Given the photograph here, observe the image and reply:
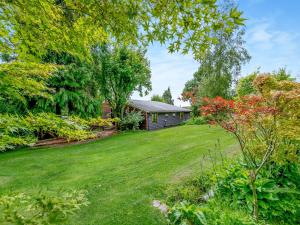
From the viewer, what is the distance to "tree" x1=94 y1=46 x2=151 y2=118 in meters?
18.3

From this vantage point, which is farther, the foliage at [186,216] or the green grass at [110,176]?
the green grass at [110,176]

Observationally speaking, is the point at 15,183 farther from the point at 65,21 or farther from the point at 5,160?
the point at 65,21

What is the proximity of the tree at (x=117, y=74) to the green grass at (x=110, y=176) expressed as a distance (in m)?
8.59

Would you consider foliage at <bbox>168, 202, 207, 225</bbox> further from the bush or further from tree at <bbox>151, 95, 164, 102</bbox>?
tree at <bbox>151, 95, 164, 102</bbox>

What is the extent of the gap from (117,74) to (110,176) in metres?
13.1

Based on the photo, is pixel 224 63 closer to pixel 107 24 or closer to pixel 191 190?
pixel 191 190

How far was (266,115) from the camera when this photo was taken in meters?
3.82

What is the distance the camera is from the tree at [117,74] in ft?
60.0

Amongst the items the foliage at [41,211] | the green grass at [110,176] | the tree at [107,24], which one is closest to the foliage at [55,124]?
the tree at [107,24]

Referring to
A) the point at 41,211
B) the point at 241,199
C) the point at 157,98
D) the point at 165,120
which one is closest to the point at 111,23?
the point at 41,211

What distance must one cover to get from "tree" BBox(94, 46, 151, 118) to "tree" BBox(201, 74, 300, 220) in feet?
46.8

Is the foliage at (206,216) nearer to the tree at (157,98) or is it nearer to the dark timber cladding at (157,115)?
the dark timber cladding at (157,115)

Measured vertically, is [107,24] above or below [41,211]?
above

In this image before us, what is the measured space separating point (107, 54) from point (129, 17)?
56.7 ft
